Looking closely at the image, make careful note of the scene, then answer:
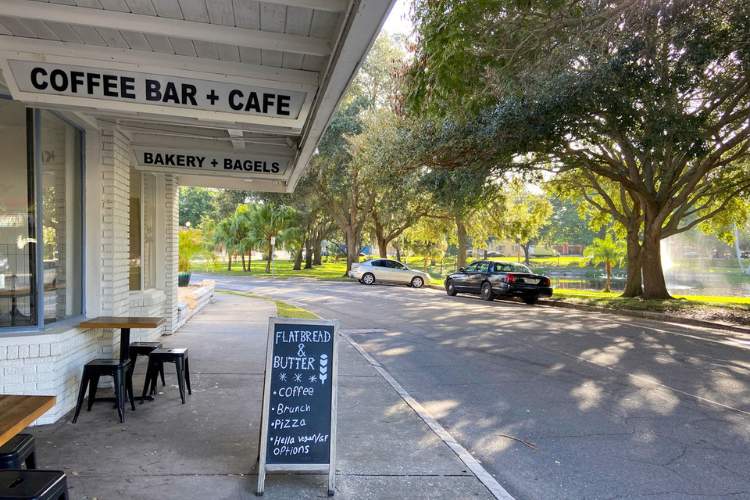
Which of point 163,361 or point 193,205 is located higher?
point 193,205

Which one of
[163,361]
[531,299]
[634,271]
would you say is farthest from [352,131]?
[163,361]

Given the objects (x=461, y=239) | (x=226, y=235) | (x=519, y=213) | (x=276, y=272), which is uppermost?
(x=519, y=213)

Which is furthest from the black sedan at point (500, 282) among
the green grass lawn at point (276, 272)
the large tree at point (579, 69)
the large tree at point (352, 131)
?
the green grass lawn at point (276, 272)

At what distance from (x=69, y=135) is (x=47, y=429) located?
3261 mm

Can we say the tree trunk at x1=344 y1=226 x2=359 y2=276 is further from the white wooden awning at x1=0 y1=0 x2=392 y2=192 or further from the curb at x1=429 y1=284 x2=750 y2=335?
the white wooden awning at x1=0 y1=0 x2=392 y2=192

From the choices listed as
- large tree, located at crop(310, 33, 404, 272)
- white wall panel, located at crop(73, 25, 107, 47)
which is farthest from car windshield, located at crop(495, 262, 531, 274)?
white wall panel, located at crop(73, 25, 107, 47)

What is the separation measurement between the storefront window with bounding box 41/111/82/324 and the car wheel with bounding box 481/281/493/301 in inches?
649

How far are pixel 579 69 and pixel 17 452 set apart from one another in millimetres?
12746

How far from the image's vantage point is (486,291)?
21.4 m

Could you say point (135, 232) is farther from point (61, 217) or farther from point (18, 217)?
point (18, 217)

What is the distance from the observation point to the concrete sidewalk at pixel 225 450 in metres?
4.26

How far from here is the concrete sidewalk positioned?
14.0 ft

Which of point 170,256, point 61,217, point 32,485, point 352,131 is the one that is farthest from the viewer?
point 352,131

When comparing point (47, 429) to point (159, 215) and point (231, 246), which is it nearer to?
point (159, 215)
